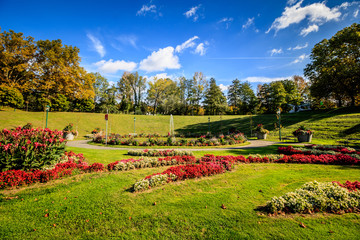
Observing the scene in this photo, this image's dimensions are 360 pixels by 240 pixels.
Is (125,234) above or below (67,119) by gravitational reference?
below

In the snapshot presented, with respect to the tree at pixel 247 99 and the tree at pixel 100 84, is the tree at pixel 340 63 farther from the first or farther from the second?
the tree at pixel 100 84

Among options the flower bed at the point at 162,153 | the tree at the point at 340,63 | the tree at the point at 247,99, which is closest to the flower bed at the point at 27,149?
the flower bed at the point at 162,153

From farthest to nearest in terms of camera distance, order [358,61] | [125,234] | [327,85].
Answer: [327,85] < [358,61] < [125,234]

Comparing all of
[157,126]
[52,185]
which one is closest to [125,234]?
[52,185]

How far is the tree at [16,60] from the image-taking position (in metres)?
28.7

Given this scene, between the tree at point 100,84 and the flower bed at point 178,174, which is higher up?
the tree at point 100,84

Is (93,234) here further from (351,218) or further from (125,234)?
(351,218)

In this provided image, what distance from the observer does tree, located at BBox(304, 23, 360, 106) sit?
23469mm

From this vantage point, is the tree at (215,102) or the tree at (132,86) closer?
the tree at (215,102)

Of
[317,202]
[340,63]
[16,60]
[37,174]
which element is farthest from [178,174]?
[16,60]

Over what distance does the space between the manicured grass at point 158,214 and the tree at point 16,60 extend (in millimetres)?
38892

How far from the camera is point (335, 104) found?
152 ft

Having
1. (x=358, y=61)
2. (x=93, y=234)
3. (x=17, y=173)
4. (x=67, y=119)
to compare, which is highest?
(x=358, y=61)

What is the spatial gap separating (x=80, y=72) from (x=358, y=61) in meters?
54.2
